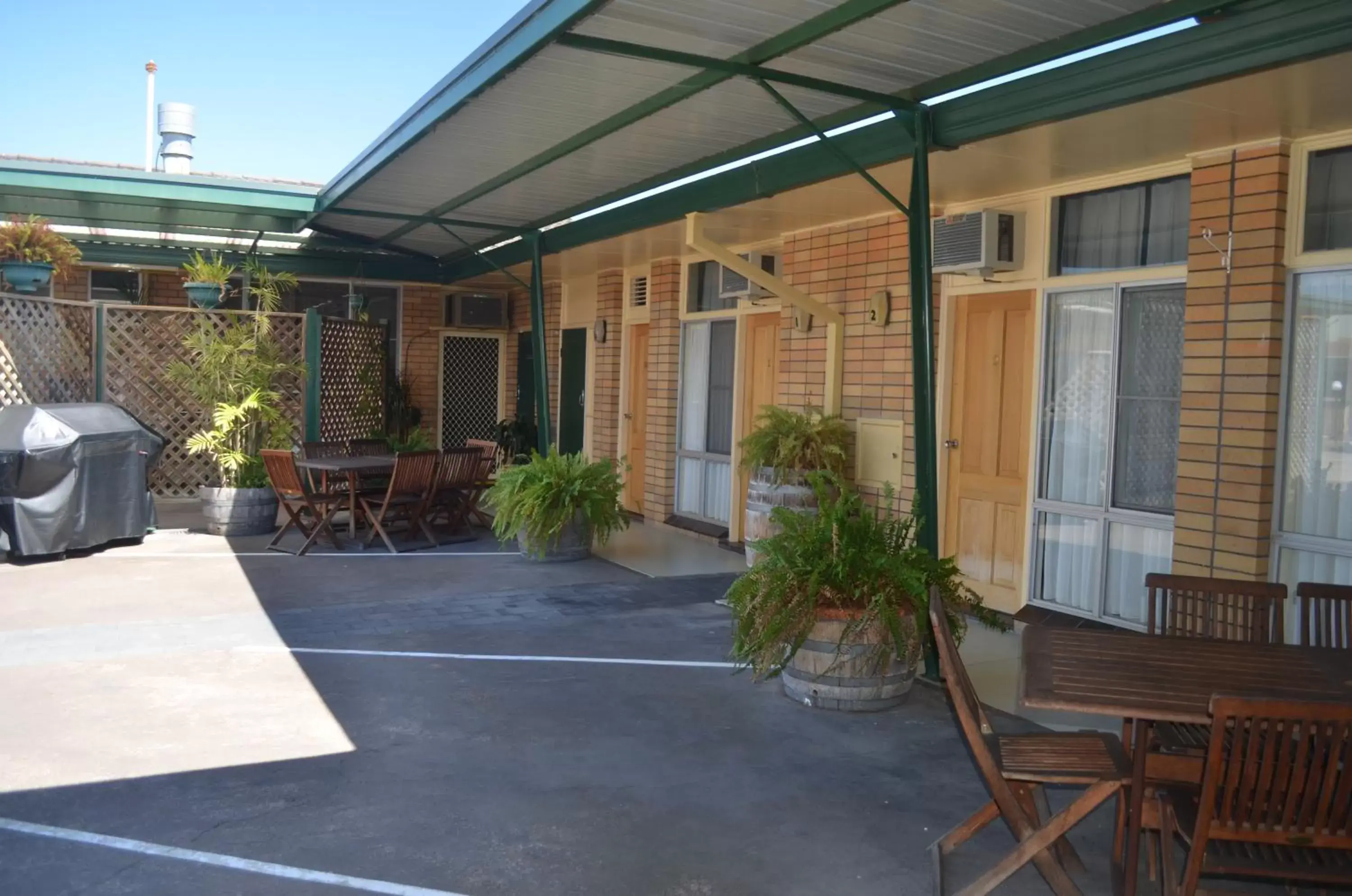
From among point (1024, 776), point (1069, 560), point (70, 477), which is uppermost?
point (70, 477)

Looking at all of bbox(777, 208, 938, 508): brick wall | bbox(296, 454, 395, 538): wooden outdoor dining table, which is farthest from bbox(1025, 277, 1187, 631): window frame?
bbox(296, 454, 395, 538): wooden outdoor dining table

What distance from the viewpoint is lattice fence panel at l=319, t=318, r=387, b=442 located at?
38.2 feet

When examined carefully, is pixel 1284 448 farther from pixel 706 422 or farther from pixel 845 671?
pixel 706 422

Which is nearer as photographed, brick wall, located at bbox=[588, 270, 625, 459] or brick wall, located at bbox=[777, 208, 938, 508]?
brick wall, located at bbox=[777, 208, 938, 508]

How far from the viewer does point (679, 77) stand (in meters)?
5.26

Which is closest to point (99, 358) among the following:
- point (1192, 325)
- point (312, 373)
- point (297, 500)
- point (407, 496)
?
point (312, 373)

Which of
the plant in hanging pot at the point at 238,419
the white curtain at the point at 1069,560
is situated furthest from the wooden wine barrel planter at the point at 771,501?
the plant in hanging pot at the point at 238,419

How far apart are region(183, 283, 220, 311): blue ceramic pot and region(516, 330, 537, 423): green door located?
4229 millimetres

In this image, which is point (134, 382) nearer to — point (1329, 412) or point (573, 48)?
point (573, 48)

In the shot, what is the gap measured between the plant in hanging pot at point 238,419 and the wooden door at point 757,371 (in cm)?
427

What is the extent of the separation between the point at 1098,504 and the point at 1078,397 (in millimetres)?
632

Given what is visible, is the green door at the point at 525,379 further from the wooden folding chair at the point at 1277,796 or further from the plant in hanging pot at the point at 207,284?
the wooden folding chair at the point at 1277,796

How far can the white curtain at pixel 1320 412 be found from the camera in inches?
190

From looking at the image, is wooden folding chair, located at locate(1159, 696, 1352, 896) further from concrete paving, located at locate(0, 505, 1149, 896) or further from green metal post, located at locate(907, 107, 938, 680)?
green metal post, located at locate(907, 107, 938, 680)
